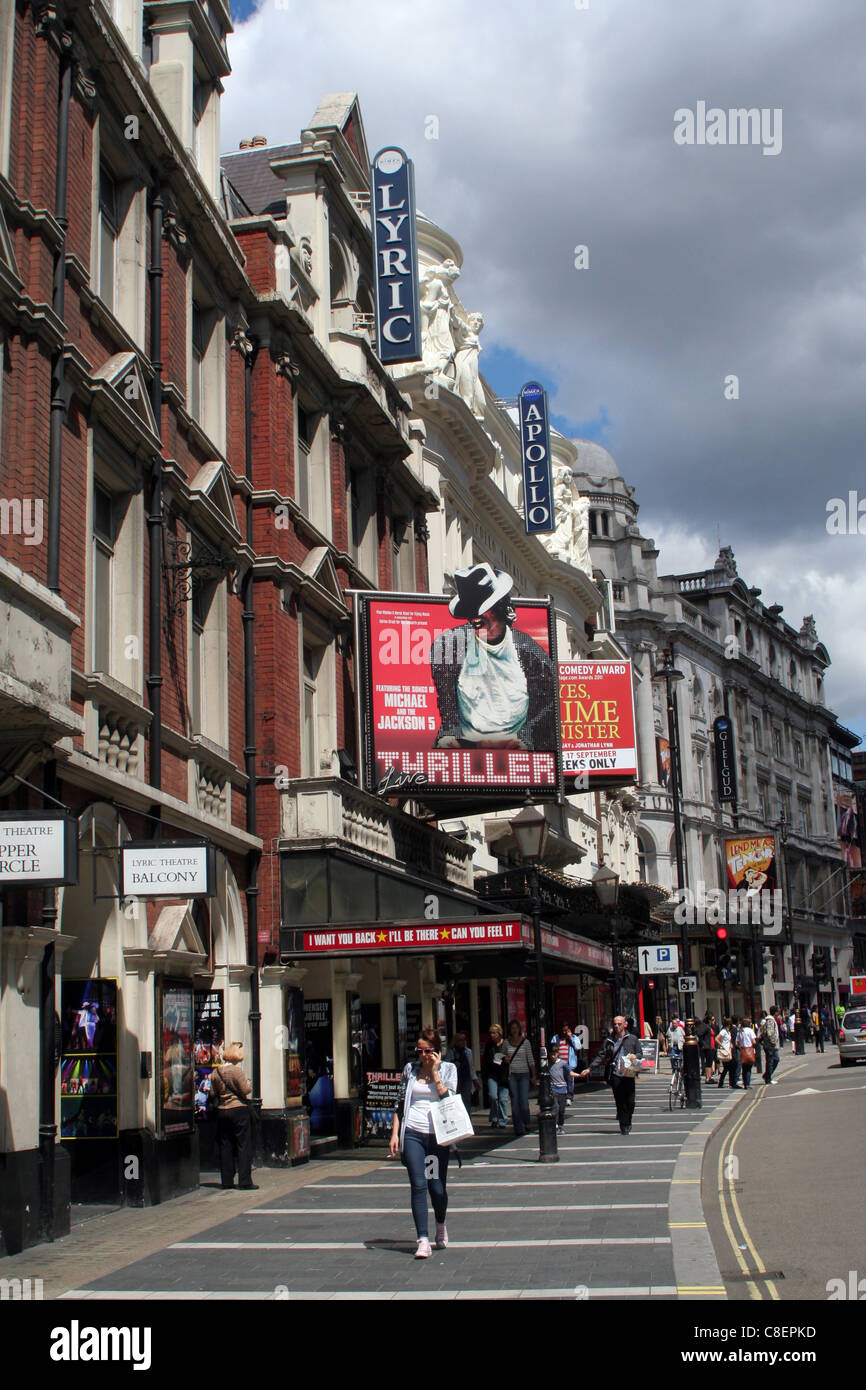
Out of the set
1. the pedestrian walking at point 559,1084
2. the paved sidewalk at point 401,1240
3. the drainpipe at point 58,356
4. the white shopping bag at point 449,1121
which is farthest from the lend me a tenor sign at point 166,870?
the pedestrian walking at point 559,1084

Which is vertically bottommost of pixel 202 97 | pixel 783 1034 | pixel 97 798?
pixel 783 1034

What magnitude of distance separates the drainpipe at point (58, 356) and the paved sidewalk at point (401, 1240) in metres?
5.91

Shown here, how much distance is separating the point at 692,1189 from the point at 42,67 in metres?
13.1

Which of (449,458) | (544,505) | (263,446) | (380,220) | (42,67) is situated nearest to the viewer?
(42,67)

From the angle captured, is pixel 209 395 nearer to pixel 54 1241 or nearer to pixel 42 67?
pixel 42 67

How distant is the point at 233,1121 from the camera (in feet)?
51.8

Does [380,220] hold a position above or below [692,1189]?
above

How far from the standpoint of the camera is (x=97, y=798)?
571 inches

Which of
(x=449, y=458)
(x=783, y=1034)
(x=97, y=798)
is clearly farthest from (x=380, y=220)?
(x=783, y=1034)

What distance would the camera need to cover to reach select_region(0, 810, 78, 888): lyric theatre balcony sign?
1059cm

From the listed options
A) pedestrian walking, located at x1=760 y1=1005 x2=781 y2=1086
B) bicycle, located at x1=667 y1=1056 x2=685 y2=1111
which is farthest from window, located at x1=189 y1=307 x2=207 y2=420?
pedestrian walking, located at x1=760 y1=1005 x2=781 y2=1086

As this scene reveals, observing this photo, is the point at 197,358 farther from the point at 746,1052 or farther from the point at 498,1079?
the point at 746,1052

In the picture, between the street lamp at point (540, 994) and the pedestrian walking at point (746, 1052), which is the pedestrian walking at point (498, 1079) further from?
the pedestrian walking at point (746, 1052)

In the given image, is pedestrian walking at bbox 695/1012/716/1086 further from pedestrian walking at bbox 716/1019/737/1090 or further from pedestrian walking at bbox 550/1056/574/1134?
pedestrian walking at bbox 550/1056/574/1134
